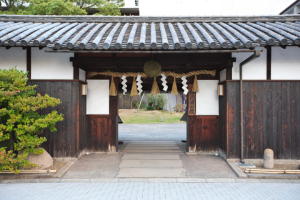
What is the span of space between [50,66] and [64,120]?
179cm

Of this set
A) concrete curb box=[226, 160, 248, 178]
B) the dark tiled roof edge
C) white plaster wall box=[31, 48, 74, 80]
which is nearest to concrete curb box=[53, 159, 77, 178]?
white plaster wall box=[31, 48, 74, 80]

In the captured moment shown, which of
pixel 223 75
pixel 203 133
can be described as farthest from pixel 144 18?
pixel 203 133

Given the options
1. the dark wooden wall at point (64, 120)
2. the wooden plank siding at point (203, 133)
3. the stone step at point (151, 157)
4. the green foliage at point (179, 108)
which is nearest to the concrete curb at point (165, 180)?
the dark wooden wall at point (64, 120)

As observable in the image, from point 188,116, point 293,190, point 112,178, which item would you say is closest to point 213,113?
point 188,116

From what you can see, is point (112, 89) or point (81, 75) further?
point (112, 89)

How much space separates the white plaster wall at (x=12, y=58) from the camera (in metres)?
6.35

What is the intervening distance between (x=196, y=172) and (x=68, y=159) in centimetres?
394

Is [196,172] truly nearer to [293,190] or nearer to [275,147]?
[293,190]

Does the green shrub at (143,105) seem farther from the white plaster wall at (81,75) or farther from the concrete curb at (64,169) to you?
the concrete curb at (64,169)

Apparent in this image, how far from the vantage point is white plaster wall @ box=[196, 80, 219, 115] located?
7.18 meters

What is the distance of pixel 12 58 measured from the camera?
20.9 ft

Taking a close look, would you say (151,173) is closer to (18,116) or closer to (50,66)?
(18,116)

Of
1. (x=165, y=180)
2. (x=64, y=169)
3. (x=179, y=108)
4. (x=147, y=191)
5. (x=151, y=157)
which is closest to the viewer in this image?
(x=147, y=191)

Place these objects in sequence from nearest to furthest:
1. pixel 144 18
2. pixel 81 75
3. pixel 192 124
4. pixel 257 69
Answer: pixel 257 69 < pixel 81 75 < pixel 192 124 < pixel 144 18
